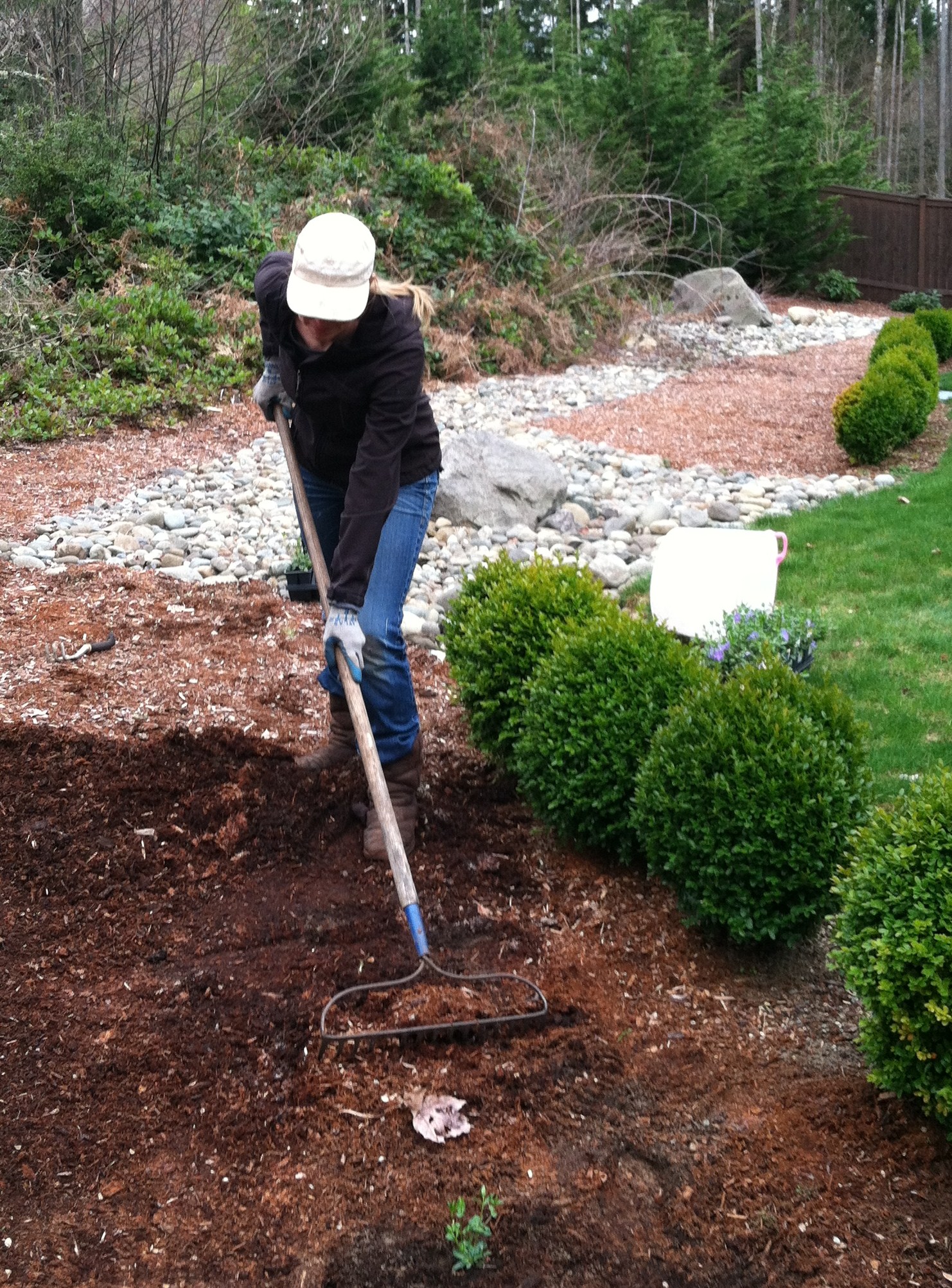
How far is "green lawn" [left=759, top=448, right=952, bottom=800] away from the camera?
14.6 ft

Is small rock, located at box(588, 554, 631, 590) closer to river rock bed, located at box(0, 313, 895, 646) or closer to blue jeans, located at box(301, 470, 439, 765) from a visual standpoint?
river rock bed, located at box(0, 313, 895, 646)

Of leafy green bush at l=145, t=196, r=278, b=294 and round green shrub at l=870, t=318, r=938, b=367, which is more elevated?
leafy green bush at l=145, t=196, r=278, b=294

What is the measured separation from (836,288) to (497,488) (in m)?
15.9

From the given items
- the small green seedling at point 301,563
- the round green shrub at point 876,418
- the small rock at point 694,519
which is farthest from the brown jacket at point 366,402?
the round green shrub at point 876,418

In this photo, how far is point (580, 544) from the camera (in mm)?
6984

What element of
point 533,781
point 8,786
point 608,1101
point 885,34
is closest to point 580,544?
point 533,781

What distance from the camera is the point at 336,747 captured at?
405 cm

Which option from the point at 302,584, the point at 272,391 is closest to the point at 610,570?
the point at 302,584

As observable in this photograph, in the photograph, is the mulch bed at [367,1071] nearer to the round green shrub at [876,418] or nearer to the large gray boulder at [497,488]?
the large gray boulder at [497,488]

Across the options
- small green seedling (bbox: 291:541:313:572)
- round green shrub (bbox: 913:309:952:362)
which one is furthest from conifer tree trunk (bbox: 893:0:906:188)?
small green seedling (bbox: 291:541:313:572)

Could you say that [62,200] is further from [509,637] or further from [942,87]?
[942,87]

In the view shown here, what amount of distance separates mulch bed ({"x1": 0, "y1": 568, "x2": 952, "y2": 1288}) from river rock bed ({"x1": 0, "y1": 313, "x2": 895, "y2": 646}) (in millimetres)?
1985

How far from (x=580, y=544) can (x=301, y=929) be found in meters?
4.17

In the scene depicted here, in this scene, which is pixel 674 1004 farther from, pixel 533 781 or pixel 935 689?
pixel 935 689
